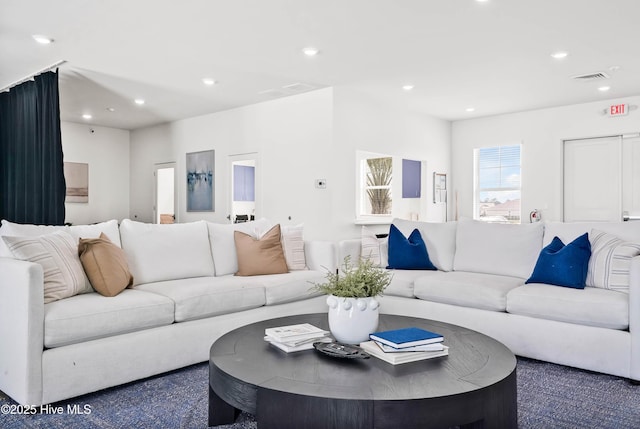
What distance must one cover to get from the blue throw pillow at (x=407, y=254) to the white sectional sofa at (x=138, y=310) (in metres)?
0.55

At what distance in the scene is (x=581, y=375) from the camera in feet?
9.50

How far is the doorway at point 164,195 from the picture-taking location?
879 centimetres

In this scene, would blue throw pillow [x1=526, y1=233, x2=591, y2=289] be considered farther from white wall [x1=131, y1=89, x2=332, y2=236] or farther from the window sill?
white wall [x1=131, y1=89, x2=332, y2=236]

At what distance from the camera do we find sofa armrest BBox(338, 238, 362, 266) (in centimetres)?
424

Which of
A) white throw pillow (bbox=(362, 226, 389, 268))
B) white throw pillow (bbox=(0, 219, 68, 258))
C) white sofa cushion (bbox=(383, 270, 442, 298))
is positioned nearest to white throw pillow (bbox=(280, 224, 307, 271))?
white throw pillow (bbox=(362, 226, 389, 268))

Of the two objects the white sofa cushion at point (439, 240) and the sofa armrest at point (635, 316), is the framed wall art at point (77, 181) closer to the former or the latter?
the white sofa cushion at point (439, 240)

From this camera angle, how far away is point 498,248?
392 centimetres

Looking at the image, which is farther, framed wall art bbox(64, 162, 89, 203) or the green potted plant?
framed wall art bbox(64, 162, 89, 203)

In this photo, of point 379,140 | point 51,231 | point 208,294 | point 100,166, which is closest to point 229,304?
point 208,294

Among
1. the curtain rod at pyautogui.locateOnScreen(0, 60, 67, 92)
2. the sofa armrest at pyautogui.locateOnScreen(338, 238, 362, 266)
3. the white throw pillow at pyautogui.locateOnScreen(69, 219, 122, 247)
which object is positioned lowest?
the sofa armrest at pyautogui.locateOnScreen(338, 238, 362, 266)

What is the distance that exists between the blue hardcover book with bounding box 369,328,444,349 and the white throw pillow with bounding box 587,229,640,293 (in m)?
1.81

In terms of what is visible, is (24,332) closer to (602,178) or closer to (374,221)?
(374,221)

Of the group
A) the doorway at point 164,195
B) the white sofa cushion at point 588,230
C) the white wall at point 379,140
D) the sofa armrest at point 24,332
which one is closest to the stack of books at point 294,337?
the sofa armrest at point 24,332

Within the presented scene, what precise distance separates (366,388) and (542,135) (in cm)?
682
